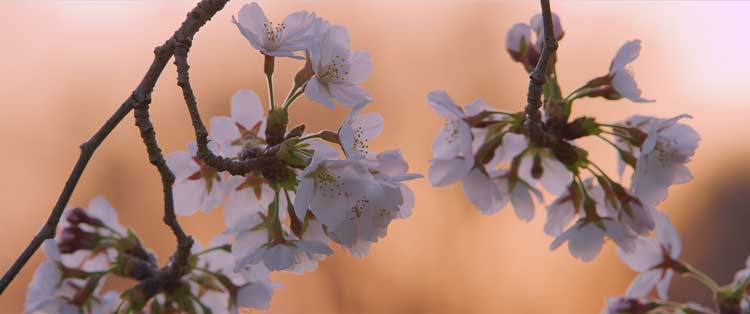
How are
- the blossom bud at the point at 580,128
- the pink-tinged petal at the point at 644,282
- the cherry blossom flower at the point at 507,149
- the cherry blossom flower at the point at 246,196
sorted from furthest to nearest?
1. the pink-tinged petal at the point at 644,282
2. the cherry blossom flower at the point at 507,149
3. the blossom bud at the point at 580,128
4. the cherry blossom flower at the point at 246,196

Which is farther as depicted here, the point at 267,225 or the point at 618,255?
the point at 618,255

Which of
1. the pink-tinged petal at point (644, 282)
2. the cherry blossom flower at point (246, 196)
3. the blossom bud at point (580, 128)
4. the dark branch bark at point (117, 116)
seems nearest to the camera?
the dark branch bark at point (117, 116)

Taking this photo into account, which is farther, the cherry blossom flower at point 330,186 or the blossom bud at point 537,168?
the blossom bud at point 537,168

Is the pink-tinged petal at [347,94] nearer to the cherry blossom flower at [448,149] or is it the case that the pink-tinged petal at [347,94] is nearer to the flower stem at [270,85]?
the flower stem at [270,85]

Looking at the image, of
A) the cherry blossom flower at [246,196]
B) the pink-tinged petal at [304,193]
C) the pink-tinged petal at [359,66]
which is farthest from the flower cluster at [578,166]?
the pink-tinged petal at [304,193]

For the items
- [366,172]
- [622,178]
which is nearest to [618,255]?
[622,178]

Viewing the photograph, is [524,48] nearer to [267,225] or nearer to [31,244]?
[267,225]

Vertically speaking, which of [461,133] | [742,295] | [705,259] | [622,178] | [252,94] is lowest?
[705,259]
